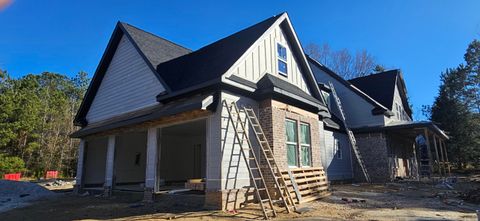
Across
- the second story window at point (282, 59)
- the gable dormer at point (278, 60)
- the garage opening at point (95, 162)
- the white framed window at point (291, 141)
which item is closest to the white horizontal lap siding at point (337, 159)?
the gable dormer at point (278, 60)

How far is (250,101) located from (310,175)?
137 inches

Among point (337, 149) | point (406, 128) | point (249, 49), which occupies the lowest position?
point (337, 149)

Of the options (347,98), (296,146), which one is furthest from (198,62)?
(347,98)

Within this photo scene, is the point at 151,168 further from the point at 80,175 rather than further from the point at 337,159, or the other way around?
the point at 337,159

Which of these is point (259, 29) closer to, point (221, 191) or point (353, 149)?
point (221, 191)

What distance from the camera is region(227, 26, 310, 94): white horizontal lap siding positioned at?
10297 millimetres

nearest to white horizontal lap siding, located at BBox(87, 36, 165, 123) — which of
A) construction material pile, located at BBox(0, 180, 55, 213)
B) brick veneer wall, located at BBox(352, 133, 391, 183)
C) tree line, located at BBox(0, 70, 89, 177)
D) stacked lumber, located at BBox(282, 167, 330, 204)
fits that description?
construction material pile, located at BBox(0, 180, 55, 213)

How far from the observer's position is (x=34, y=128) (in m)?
32.4

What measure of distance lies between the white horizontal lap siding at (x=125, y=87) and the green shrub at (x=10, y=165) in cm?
1925

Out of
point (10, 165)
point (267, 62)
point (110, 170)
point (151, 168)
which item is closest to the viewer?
point (151, 168)

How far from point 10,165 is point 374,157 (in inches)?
1239

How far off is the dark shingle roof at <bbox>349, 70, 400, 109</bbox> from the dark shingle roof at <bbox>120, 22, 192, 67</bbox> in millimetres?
Answer: 14199

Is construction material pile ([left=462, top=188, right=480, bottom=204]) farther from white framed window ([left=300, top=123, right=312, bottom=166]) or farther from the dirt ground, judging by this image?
white framed window ([left=300, top=123, right=312, bottom=166])

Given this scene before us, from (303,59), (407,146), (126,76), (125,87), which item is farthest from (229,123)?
(407,146)
